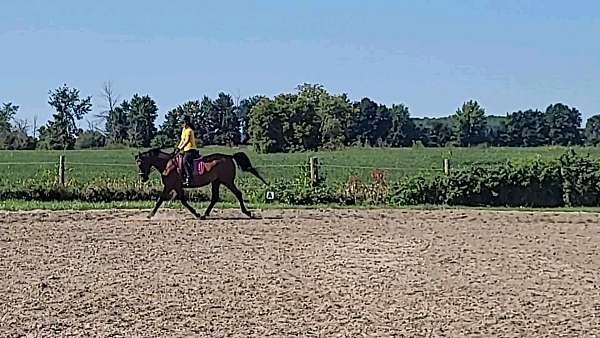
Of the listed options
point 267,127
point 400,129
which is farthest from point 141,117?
point 400,129

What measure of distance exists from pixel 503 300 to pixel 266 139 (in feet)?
200

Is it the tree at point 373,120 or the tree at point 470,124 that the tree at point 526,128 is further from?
the tree at point 373,120

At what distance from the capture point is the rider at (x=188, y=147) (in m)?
16.5

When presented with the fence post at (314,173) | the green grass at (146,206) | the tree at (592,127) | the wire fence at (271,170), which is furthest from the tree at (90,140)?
the green grass at (146,206)

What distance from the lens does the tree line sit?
7050 centimetres

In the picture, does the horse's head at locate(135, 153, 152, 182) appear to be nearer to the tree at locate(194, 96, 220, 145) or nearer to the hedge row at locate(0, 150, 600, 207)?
the hedge row at locate(0, 150, 600, 207)

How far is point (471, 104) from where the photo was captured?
9462 cm

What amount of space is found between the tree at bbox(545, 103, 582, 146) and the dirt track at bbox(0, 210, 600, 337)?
276 ft

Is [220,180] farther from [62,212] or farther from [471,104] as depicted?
[471,104]

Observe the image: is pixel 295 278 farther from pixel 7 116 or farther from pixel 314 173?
pixel 7 116

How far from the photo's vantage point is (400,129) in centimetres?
10069

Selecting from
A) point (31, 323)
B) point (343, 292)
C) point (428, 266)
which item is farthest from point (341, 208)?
point (31, 323)

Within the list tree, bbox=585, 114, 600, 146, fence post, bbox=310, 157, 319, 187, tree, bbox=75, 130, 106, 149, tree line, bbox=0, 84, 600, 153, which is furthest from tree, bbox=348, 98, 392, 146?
fence post, bbox=310, 157, 319, 187

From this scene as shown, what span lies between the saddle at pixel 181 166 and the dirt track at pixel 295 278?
0.89 m
